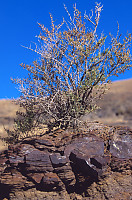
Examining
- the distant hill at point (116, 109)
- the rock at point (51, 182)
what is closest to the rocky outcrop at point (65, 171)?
the rock at point (51, 182)

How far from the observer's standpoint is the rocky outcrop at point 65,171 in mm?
7266

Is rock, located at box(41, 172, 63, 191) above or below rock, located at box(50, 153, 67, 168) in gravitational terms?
below

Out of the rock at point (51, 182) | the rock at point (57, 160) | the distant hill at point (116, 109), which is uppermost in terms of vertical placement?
the distant hill at point (116, 109)

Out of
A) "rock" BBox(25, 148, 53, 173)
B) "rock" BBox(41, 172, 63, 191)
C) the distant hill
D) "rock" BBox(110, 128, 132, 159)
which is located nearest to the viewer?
"rock" BBox(41, 172, 63, 191)

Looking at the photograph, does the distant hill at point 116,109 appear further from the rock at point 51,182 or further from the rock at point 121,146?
the rock at point 51,182

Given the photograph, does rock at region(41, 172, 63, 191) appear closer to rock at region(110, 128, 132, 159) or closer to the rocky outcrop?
the rocky outcrop

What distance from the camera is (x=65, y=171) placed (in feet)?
24.2

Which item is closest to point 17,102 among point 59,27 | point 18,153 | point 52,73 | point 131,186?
point 52,73

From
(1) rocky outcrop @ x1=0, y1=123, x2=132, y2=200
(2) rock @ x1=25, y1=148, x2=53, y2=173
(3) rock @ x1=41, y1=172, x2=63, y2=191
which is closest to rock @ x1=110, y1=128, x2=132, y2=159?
(1) rocky outcrop @ x1=0, y1=123, x2=132, y2=200

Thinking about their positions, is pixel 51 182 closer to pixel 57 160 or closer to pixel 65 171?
pixel 65 171

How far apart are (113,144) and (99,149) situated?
1.94 feet

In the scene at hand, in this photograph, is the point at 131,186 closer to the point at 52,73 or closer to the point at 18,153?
the point at 18,153

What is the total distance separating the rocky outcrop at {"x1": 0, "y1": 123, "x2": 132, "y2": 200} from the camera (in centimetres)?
727

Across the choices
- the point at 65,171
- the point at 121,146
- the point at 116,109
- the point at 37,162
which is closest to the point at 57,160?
the point at 65,171
